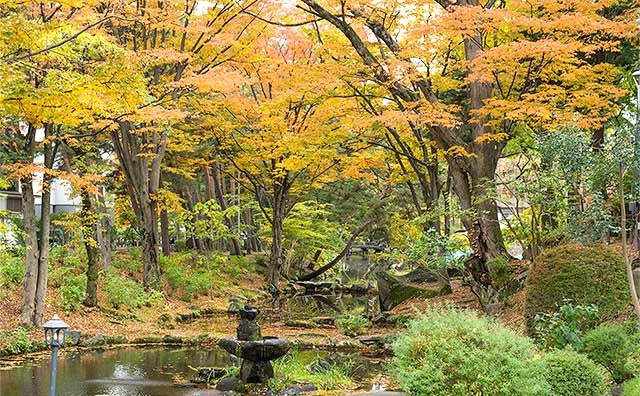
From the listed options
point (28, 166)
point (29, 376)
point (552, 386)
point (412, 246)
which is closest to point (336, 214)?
point (412, 246)

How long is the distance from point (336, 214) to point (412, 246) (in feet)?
49.7

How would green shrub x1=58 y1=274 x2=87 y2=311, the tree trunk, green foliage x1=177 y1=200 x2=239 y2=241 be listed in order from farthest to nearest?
green foliage x1=177 y1=200 x2=239 y2=241, green shrub x1=58 y1=274 x2=87 y2=311, the tree trunk

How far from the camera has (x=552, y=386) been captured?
709 cm

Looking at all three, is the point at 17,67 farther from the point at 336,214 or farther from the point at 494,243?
the point at 336,214

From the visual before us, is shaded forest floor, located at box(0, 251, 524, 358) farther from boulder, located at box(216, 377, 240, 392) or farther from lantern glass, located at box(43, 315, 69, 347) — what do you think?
lantern glass, located at box(43, 315, 69, 347)

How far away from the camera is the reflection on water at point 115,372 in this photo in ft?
30.6

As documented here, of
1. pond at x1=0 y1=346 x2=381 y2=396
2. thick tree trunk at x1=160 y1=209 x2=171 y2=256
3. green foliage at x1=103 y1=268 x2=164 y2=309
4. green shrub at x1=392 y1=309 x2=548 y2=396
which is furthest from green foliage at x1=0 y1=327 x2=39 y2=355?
thick tree trunk at x1=160 y1=209 x2=171 y2=256

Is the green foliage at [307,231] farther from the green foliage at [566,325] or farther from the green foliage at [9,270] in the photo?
the green foliage at [566,325]

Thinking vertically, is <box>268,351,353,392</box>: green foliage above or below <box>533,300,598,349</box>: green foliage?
below

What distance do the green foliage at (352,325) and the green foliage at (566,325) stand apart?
6365mm

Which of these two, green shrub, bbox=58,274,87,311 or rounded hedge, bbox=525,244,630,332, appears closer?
rounded hedge, bbox=525,244,630,332

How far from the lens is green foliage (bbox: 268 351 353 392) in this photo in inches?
368

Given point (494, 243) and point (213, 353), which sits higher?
point (494, 243)

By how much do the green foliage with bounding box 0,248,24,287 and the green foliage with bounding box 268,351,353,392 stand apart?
25.9 ft
